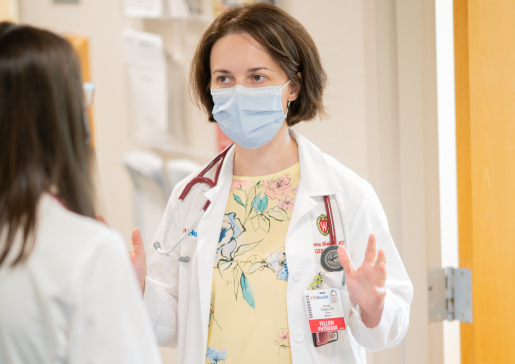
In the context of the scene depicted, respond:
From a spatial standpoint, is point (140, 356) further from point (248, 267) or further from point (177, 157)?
point (177, 157)

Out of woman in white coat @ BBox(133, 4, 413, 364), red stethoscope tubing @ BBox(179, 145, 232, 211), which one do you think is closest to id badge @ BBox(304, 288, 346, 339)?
woman in white coat @ BBox(133, 4, 413, 364)

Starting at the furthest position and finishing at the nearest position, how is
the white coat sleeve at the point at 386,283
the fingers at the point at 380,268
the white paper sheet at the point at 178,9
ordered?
the white paper sheet at the point at 178,9, the white coat sleeve at the point at 386,283, the fingers at the point at 380,268

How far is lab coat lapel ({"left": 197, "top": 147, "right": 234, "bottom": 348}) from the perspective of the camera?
1296 millimetres

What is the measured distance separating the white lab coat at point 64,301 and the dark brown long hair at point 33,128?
0.09 feet

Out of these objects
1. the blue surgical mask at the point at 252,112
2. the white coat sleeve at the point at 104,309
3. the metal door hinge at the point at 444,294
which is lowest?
the metal door hinge at the point at 444,294

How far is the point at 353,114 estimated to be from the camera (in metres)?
1.66

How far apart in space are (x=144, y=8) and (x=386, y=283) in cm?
210

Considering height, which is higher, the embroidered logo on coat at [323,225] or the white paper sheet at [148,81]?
the white paper sheet at [148,81]

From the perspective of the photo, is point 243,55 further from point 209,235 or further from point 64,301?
point 64,301

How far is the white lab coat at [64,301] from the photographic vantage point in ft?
2.19

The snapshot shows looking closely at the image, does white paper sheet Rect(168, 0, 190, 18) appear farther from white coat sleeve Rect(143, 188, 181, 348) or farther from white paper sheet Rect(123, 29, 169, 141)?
white coat sleeve Rect(143, 188, 181, 348)

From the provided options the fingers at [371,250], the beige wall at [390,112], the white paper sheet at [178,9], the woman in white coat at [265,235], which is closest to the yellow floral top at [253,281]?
the woman in white coat at [265,235]

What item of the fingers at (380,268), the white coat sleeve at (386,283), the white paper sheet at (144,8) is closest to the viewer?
the fingers at (380,268)

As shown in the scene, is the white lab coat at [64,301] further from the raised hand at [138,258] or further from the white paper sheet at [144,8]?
the white paper sheet at [144,8]
